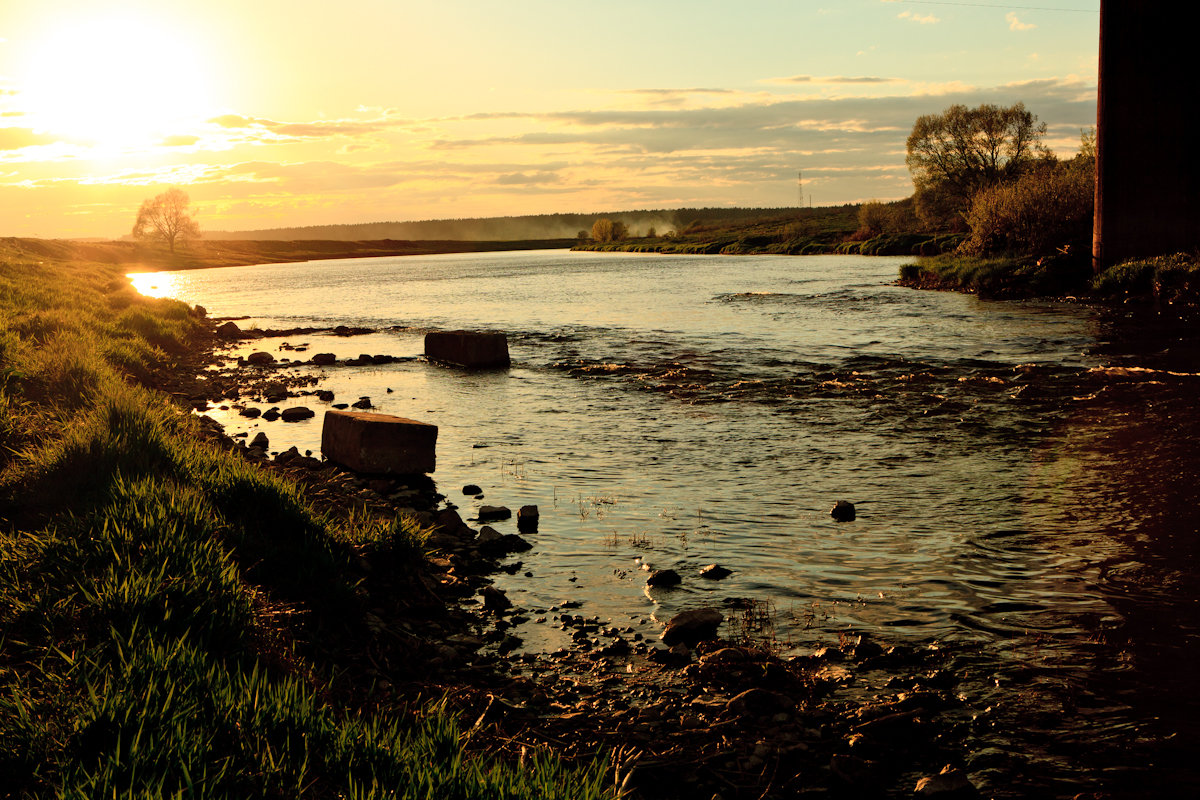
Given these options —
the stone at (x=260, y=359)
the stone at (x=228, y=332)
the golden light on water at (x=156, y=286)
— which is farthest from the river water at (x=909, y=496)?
the golden light on water at (x=156, y=286)

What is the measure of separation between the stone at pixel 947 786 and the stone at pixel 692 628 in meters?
2.31

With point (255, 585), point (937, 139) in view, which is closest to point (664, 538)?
point (255, 585)

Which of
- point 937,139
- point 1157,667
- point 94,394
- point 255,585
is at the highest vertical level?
point 937,139

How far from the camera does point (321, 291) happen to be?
73562mm

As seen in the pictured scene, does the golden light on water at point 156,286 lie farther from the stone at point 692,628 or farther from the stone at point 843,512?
the stone at point 692,628

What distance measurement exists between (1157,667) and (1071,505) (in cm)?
460

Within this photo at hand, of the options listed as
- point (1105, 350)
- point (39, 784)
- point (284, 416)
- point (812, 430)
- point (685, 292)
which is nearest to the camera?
point (39, 784)

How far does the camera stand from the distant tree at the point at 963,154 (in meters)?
83.3

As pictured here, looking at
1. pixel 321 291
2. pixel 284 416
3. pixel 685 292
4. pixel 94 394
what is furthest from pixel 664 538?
pixel 321 291

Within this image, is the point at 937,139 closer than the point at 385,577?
No

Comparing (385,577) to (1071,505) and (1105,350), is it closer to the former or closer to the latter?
(1071,505)

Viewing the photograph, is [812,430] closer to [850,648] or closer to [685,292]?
[850,648]

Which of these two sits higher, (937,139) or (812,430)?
(937,139)

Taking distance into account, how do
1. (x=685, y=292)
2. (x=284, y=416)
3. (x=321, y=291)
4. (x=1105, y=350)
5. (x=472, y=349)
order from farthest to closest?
1. (x=321, y=291)
2. (x=685, y=292)
3. (x=472, y=349)
4. (x=1105, y=350)
5. (x=284, y=416)
